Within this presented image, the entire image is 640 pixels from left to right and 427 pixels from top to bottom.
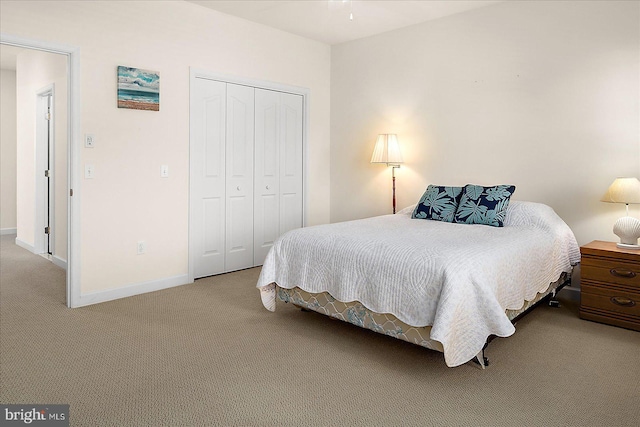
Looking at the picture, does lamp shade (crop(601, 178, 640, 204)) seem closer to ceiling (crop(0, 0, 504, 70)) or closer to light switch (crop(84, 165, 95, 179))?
ceiling (crop(0, 0, 504, 70))

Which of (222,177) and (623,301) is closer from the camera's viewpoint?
(623,301)

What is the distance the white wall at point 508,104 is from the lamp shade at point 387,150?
16cm

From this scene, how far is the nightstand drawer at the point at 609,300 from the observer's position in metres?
3.04

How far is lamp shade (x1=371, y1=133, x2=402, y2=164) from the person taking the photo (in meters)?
4.71

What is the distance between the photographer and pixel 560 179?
380cm

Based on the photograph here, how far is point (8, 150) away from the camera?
7.02m

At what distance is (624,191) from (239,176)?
3338mm

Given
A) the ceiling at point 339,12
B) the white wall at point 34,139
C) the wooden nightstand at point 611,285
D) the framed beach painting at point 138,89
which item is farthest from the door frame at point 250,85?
the wooden nightstand at point 611,285

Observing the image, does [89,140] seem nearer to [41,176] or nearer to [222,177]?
[222,177]

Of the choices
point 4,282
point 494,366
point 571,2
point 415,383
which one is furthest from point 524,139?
point 4,282

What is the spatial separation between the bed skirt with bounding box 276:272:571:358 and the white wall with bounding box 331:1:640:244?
1.06m

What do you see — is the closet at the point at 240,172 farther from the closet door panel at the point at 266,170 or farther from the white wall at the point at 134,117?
the white wall at the point at 134,117

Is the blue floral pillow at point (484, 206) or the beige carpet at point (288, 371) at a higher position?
the blue floral pillow at point (484, 206)

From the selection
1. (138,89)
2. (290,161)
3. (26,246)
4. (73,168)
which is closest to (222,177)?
(290,161)
